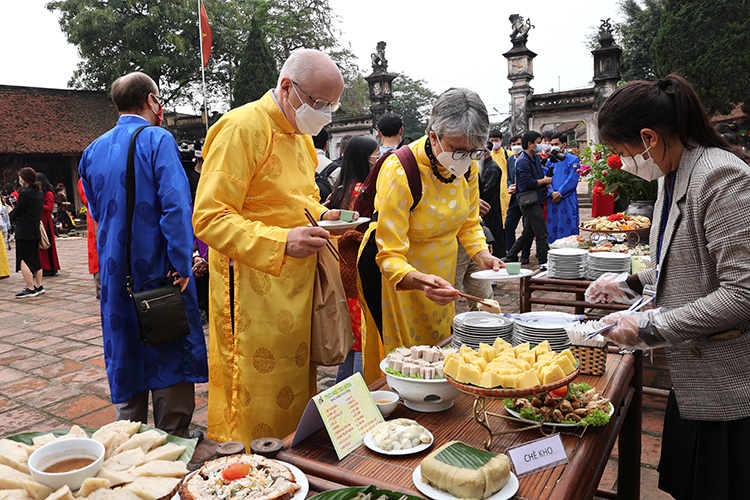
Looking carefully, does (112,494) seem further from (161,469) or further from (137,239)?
(137,239)

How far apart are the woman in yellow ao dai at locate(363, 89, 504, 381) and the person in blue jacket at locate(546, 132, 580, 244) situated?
552 cm

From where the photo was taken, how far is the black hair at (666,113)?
152 cm

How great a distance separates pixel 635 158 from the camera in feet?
5.37

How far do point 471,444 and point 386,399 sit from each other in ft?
1.00

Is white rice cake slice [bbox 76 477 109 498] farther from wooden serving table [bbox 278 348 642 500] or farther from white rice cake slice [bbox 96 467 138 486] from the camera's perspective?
wooden serving table [bbox 278 348 642 500]

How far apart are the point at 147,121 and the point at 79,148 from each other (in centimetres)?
2343

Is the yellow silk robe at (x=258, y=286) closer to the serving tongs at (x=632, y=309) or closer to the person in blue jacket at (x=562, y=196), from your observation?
the serving tongs at (x=632, y=309)

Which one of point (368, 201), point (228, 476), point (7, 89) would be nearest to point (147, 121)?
point (368, 201)

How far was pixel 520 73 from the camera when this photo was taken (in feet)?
65.3

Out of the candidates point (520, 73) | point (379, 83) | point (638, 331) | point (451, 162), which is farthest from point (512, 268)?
point (379, 83)

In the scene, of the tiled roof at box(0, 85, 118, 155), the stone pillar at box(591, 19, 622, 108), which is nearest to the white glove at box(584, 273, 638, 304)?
the stone pillar at box(591, 19, 622, 108)

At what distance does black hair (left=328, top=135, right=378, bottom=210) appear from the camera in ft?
11.4

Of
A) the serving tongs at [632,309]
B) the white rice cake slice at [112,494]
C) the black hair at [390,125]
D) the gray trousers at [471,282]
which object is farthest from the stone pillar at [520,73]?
the white rice cake slice at [112,494]

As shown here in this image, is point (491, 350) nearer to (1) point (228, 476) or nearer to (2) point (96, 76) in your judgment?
(1) point (228, 476)
